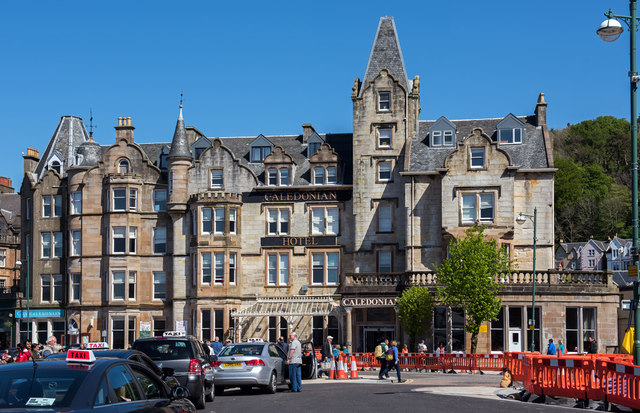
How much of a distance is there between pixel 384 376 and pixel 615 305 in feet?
60.4

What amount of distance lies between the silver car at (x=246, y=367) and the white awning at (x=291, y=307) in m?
26.3

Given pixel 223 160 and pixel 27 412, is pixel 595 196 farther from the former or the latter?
pixel 27 412

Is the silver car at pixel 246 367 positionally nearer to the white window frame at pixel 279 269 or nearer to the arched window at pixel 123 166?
the white window frame at pixel 279 269

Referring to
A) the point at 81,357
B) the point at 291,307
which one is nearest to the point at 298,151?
the point at 291,307

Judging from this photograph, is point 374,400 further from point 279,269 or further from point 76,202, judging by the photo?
point 76,202

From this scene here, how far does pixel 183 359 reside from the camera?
20.1m

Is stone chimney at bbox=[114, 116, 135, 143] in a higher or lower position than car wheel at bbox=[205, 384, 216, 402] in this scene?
higher

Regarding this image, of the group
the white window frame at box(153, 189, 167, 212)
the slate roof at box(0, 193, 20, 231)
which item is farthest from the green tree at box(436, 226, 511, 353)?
the slate roof at box(0, 193, 20, 231)

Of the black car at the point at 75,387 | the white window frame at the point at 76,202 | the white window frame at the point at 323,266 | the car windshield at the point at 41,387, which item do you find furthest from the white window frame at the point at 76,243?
the car windshield at the point at 41,387

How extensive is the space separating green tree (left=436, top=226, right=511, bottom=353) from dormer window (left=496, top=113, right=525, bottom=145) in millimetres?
8991

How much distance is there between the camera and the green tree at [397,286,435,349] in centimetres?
4719

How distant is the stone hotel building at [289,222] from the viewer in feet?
167

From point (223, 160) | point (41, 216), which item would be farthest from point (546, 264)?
point (41, 216)

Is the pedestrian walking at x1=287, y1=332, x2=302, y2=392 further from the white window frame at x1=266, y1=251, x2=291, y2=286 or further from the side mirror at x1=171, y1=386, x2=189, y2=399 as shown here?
the white window frame at x1=266, y1=251, x2=291, y2=286
